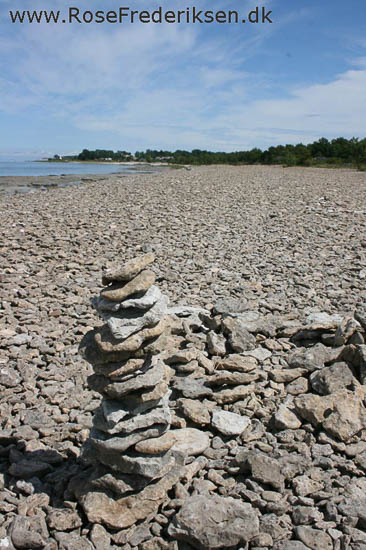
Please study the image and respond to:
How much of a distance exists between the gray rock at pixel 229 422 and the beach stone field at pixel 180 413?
1cm

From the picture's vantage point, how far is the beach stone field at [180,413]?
10.4 ft

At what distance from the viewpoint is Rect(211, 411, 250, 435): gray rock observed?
4.14 metres

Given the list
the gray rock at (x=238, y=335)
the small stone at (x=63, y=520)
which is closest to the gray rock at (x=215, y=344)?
the gray rock at (x=238, y=335)

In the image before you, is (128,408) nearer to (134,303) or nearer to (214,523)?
(134,303)

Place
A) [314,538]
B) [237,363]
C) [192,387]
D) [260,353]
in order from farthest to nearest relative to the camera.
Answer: [260,353]
[237,363]
[192,387]
[314,538]

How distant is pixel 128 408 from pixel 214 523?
0.99 m

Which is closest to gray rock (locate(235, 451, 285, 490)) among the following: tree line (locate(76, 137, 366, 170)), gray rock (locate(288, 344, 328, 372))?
gray rock (locate(288, 344, 328, 372))

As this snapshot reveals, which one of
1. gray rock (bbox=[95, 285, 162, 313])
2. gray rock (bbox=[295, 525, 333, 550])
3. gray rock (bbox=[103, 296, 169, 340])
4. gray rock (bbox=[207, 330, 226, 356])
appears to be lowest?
gray rock (bbox=[295, 525, 333, 550])

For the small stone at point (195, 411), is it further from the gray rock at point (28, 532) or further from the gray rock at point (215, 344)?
the gray rock at point (28, 532)

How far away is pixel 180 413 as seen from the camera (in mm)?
4398

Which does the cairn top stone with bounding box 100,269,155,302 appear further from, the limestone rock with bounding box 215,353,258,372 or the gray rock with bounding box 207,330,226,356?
the gray rock with bounding box 207,330,226,356

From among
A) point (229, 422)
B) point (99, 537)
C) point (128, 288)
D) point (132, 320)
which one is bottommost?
point (99, 537)

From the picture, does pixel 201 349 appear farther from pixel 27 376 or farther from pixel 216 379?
pixel 27 376

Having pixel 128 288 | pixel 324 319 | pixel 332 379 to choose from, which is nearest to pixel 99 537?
pixel 128 288
